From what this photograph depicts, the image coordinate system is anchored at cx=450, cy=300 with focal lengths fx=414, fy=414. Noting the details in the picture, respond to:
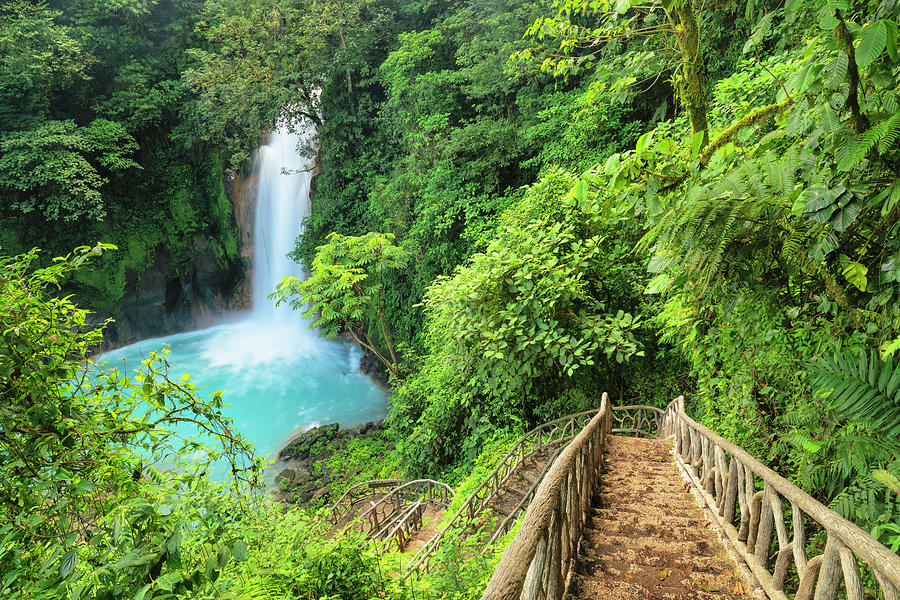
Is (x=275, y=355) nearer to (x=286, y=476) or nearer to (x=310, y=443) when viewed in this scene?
(x=310, y=443)

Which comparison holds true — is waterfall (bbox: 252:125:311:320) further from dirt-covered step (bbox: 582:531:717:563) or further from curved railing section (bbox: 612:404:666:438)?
dirt-covered step (bbox: 582:531:717:563)

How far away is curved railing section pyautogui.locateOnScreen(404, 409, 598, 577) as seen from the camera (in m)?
5.25

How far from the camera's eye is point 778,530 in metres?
2.42

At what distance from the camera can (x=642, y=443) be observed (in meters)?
5.69

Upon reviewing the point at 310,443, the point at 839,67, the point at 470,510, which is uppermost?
the point at 839,67

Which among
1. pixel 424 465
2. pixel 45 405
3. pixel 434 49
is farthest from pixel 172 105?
pixel 45 405

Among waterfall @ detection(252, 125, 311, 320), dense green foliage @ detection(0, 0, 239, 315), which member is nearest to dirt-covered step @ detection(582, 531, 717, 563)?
waterfall @ detection(252, 125, 311, 320)

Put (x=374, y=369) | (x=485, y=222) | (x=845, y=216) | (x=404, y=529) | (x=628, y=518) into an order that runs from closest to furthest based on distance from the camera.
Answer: (x=845, y=216)
(x=628, y=518)
(x=404, y=529)
(x=485, y=222)
(x=374, y=369)

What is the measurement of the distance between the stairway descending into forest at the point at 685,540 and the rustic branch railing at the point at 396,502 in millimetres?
4297

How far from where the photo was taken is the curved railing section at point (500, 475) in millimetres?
5250

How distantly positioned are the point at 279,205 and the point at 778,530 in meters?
22.1

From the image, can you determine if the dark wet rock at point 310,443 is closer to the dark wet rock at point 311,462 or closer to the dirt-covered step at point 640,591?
the dark wet rock at point 311,462

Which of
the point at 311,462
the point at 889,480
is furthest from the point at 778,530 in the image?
the point at 311,462

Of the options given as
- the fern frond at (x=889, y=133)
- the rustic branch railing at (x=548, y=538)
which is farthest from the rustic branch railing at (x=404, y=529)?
the fern frond at (x=889, y=133)
